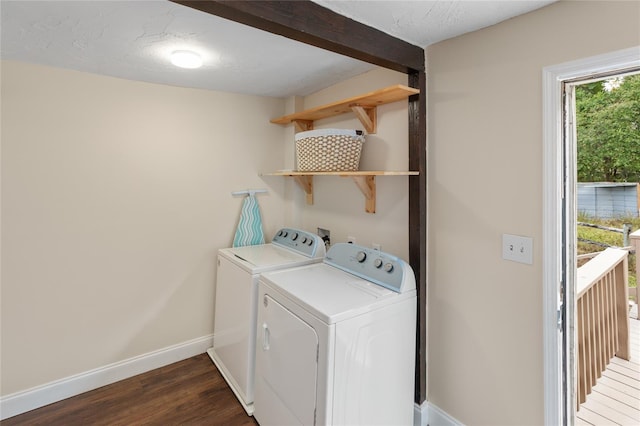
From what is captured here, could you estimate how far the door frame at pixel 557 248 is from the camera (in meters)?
1.28

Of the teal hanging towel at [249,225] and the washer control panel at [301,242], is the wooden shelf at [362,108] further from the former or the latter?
the washer control panel at [301,242]

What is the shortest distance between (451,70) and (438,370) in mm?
1599

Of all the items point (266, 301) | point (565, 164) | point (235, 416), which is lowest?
point (235, 416)

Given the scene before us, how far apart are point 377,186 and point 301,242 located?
2.32 feet

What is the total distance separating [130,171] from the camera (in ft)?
7.08

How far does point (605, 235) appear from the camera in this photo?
52.4 inches

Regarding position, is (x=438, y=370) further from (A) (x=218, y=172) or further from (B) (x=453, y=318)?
(A) (x=218, y=172)

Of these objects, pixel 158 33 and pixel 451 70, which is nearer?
pixel 158 33

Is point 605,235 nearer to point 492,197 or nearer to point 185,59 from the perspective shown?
point 492,197

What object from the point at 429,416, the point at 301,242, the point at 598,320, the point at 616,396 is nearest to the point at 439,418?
the point at 429,416

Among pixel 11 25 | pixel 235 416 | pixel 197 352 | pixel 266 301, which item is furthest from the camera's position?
pixel 197 352

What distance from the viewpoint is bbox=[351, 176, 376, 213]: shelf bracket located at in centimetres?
198

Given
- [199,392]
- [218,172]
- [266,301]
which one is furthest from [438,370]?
[218,172]

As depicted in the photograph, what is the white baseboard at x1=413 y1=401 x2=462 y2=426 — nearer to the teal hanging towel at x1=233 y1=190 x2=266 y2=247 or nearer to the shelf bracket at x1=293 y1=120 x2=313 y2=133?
the teal hanging towel at x1=233 y1=190 x2=266 y2=247
